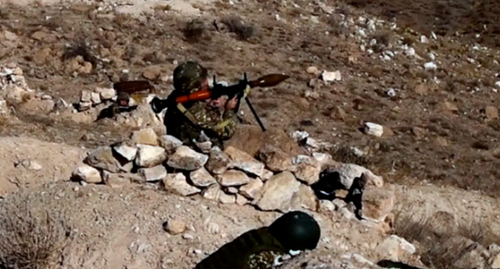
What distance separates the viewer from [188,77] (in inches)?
282

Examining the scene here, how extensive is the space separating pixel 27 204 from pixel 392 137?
6.09 m

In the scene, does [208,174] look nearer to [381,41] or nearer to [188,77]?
[188,77]

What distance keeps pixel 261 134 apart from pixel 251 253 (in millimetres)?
3039

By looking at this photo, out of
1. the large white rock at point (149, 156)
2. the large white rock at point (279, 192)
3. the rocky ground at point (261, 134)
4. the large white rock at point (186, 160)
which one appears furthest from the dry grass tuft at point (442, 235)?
the large white rock at point (149, 156)

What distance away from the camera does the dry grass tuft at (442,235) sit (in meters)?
6.84

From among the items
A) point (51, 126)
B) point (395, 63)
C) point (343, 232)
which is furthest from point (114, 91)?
point (395, 63)

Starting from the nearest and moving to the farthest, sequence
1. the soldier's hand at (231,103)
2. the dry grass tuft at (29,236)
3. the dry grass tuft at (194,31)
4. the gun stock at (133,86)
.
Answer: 1. the dry grass tuft at (29,236)
2. the soldier's hand at (231,103)
3. the gun stock at (133,86)
4. the dry grass tuft at (194,31)

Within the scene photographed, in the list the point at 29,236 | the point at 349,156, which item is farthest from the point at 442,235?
the point at 29,236

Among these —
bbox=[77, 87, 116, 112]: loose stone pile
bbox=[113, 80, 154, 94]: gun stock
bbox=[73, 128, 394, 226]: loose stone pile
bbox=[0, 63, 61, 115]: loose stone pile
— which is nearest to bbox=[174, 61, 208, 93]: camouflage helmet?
bbox=[73, 128, 394, 226]: loose stone pile

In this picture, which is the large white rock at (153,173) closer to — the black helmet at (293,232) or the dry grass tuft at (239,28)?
the black helmet at (293,232)

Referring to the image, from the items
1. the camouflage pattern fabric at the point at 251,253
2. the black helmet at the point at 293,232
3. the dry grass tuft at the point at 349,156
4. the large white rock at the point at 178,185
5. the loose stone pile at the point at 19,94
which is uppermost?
the black helmet at the point at 293,232

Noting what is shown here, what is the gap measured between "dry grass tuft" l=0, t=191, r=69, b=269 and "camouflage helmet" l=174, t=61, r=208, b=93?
1658 mm

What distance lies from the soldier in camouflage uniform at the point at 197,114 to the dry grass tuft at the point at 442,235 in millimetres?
1806

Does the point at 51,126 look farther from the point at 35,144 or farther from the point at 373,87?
the point at 373,87
